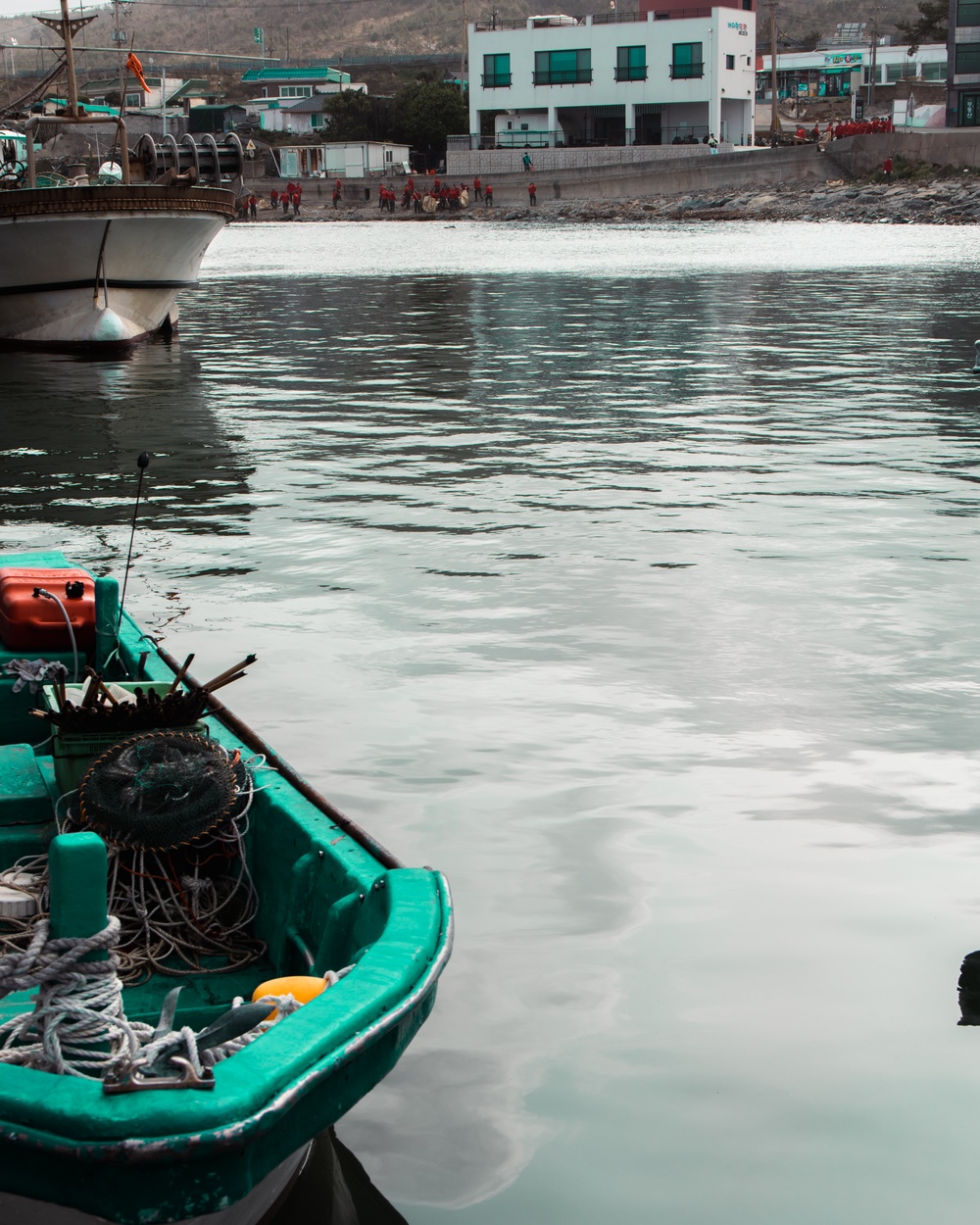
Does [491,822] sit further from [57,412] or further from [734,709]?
[57,412]

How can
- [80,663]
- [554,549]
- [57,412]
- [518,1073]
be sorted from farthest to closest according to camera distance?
1. [57,412]
2. [554,549]
3. [80,663]
4. [518,1073]

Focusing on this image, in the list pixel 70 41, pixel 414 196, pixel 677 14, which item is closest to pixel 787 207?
pixel 677 14

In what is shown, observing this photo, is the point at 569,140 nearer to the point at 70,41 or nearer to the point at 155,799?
the point at 70,41

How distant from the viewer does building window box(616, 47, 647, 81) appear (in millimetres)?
85438

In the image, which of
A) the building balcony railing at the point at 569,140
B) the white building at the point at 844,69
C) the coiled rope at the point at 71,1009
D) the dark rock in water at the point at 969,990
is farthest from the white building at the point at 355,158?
the coiled rope at the point at 71,1009

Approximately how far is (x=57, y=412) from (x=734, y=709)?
40.4ft

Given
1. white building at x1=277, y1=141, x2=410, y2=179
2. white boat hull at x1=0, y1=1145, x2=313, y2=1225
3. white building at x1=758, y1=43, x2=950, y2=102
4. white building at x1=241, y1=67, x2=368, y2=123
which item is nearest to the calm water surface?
white boat hull at x1=0, y1=1145, x2=313, y2=1225

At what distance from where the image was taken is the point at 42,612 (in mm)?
6422

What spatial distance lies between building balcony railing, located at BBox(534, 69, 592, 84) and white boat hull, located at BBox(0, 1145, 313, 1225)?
8967 cm

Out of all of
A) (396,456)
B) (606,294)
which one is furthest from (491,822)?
(606,294)

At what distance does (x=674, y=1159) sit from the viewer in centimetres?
386

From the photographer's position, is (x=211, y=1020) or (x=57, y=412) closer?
(x=211, y=1020)

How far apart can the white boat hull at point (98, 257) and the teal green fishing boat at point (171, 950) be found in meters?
16.6

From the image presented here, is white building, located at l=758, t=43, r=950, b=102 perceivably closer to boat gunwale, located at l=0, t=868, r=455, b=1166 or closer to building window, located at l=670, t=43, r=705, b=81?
building window, located at l=670, t=43, r=705, b=81
